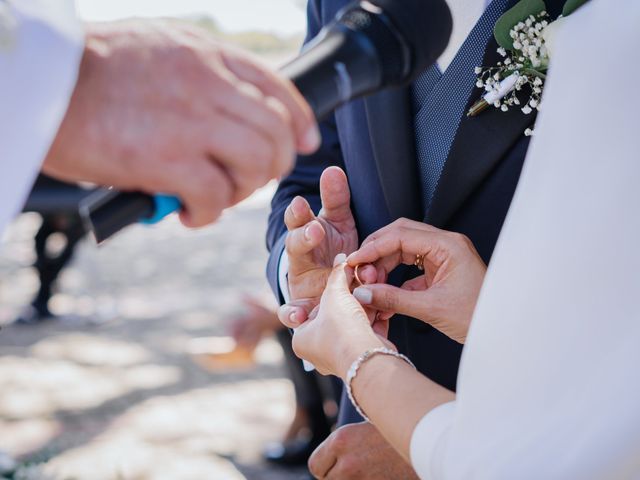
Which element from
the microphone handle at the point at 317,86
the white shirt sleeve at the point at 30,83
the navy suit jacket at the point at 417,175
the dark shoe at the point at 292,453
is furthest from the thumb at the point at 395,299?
the dark shoe at the point at 292,453

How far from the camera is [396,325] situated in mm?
1969

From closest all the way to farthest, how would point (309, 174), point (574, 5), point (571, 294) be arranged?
point (571, 294) < point (574, 5) < point (309, 174)

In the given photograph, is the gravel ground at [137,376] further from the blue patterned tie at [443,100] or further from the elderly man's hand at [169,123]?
the elderly man's hand at [169,123]

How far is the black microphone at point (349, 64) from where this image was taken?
0.90 meters

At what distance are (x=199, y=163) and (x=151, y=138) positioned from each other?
5cm

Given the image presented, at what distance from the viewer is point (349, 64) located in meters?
0.97

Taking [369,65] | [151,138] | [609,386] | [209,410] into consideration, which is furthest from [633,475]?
[209,410]

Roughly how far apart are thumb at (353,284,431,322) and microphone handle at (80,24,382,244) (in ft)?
1.99

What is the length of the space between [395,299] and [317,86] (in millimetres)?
690

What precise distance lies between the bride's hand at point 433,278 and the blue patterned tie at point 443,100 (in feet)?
0.65

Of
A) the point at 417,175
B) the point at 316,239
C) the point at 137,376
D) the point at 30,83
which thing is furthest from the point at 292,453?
the point at 30,83

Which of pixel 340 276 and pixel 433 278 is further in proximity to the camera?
pixel 433 278

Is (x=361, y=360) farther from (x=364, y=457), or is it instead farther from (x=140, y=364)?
(x=140, y=364)

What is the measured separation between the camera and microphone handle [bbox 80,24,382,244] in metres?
0.90
